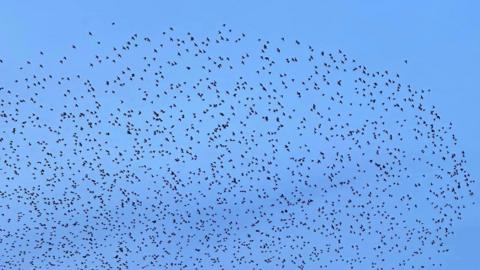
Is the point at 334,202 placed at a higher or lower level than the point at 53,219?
higher

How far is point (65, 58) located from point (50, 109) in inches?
98.8

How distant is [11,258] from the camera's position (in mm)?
28344

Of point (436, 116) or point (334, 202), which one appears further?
point (334, 202)

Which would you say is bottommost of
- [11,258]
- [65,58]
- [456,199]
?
[11,258]

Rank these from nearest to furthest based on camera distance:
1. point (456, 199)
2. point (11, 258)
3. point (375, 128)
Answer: point (375, 128) < point (11, 258) < point (456, 199)

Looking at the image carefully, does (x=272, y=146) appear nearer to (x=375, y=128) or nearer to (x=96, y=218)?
(x=375, y=128)

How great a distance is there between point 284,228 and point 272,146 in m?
4.96

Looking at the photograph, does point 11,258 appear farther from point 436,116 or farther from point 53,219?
point 436,116

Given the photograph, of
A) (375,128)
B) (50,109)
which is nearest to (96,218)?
(50,109)

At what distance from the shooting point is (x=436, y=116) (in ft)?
88.3

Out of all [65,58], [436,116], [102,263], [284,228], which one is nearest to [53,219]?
[102,263]

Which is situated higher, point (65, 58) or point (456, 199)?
point (456, 199)

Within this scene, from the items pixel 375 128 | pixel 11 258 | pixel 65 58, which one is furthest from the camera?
pixel 11 258

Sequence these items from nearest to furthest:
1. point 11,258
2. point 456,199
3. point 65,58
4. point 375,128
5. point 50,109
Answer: point 65,58 → point 50,109 → point 375,128 → point 11,258 → point 456,199
